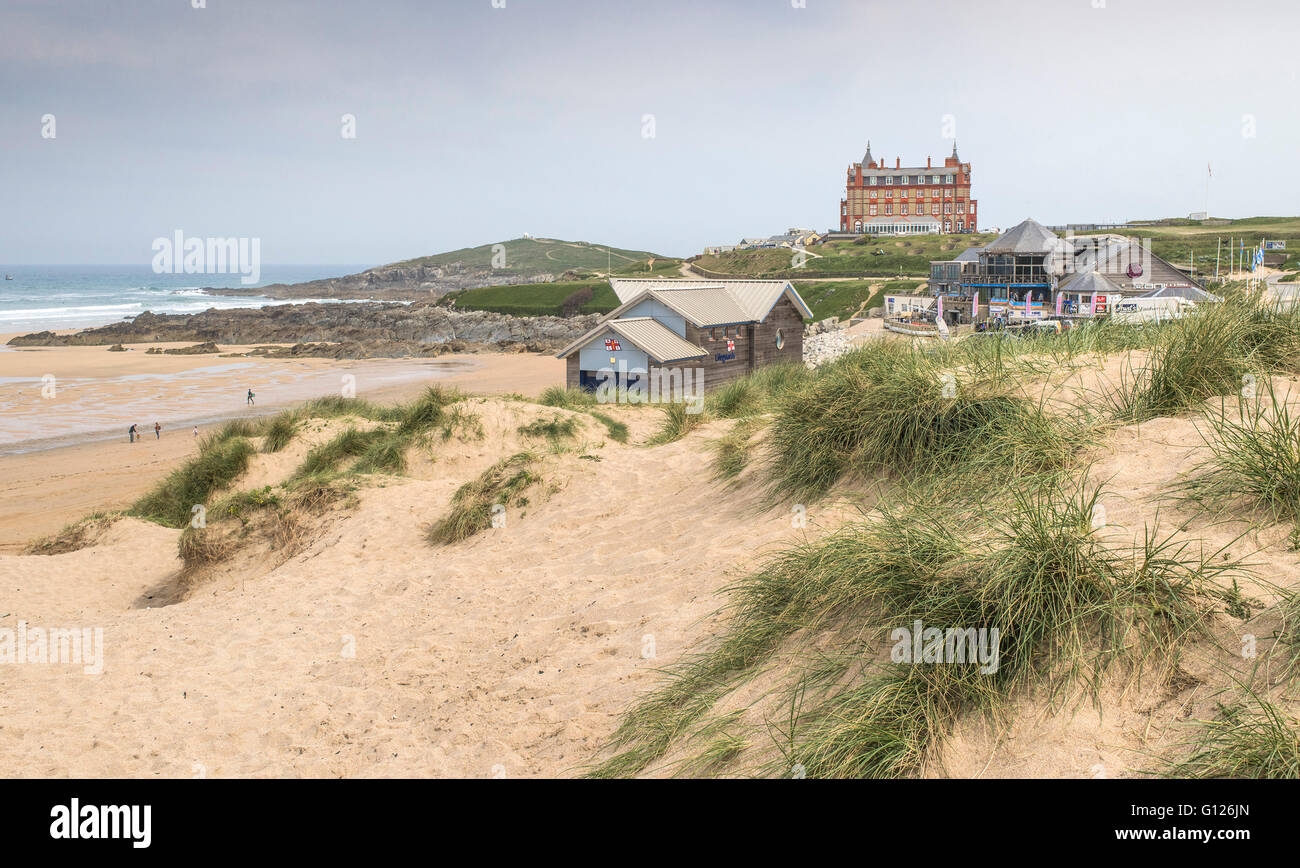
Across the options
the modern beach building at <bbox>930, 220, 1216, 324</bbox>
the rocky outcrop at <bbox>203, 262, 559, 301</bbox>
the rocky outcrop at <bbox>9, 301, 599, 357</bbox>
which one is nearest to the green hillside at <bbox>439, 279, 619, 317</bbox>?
the rocky outcrop at <bbox>9, 301, 599, 357</bbox>

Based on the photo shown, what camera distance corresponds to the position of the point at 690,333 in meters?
30.1

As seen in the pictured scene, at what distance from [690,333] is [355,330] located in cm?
5492

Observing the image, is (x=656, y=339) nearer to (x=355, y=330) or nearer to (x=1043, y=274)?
(x=1043, y=274)

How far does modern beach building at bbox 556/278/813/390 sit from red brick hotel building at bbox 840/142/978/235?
8691 cm

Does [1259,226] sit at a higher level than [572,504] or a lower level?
higher

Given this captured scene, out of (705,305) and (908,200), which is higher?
(908,200)

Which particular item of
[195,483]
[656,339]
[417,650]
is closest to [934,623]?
[417,650]

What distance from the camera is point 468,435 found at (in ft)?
58.9

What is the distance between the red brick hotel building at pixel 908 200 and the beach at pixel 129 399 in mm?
67566

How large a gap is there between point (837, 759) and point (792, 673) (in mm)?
928

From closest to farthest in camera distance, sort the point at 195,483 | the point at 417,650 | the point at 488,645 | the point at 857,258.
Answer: the point at 488,645 < the point at 417,650 < the point at 195,483 < the point at 857,258

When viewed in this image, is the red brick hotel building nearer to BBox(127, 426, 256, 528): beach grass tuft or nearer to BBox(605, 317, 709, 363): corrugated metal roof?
BBox(605, 317, 709, 363): corrugated metal roof
